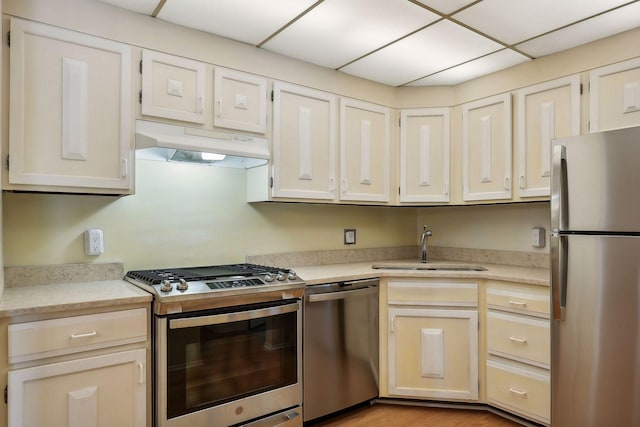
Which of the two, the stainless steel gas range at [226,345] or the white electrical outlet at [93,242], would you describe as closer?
the stainless steel gas range at [226,345]

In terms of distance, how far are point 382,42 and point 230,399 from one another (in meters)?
2.14

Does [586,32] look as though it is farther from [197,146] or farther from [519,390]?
Answer: [197,146]

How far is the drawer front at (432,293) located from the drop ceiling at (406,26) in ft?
4.78

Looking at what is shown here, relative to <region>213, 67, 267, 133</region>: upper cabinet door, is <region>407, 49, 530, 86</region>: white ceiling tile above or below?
above

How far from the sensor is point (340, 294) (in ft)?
8.00

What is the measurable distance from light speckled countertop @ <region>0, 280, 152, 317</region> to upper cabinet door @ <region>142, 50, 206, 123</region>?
89 centimetres

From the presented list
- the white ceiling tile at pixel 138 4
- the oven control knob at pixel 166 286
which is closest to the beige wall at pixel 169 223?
the oven control knob at pixel 166 286

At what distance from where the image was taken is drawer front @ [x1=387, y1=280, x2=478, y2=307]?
260 centimetres

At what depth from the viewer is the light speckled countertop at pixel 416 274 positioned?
238 centimetres

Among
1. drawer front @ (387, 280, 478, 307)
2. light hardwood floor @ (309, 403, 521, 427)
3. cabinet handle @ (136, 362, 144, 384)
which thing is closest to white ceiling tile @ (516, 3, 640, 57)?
drawer front @ (387, 280, 478, 307)

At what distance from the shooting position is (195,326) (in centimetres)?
190

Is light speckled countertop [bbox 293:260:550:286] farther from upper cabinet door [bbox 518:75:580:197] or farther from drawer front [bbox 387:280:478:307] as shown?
upper cabinet door [bbox 518:75:580:197]

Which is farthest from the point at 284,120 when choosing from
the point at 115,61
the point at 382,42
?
the point at 115,61

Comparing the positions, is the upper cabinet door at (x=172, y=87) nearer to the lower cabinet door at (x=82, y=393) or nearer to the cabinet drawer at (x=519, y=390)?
the lower cabinet door at (x=82, y=393)
